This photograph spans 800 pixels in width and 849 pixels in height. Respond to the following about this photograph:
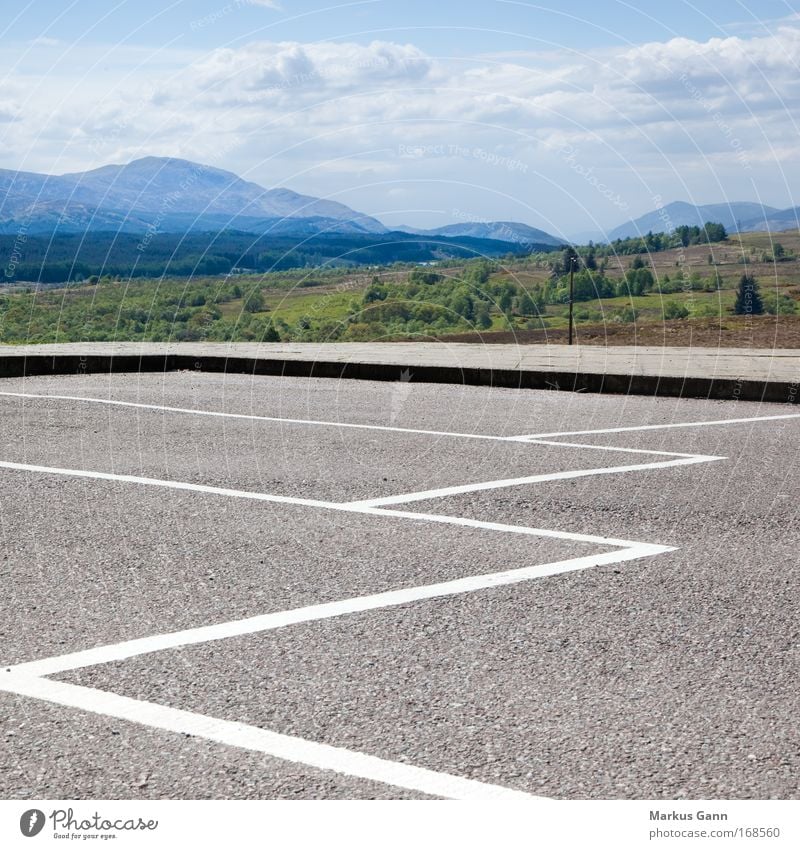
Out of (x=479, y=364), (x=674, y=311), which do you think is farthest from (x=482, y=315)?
(x=674, y=311)

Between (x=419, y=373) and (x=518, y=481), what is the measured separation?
8246 mm

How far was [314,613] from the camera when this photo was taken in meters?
5.82

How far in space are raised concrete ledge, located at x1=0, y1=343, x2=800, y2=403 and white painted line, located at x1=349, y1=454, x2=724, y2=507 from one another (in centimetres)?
511

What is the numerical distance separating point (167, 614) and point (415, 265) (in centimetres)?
1637

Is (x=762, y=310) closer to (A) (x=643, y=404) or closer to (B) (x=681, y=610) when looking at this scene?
(A) (x=643, y=404)

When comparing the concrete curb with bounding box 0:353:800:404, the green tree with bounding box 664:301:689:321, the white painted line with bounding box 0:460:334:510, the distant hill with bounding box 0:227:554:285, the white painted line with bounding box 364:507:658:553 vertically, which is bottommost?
the white painted line with bounding box 364:507:658:553

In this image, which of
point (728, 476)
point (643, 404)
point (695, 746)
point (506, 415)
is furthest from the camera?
point (643, 404)

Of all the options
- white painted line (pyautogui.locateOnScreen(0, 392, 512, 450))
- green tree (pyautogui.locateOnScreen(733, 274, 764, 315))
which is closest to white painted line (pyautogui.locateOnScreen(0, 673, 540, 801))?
white painted line (pyautogui.locateOnScreen(0, 392, 512, 450))

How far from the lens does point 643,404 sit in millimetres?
14820

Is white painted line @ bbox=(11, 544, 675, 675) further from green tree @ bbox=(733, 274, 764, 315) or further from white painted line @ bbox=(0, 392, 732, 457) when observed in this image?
green tree @ bbox=(733, 274, 764, 315)

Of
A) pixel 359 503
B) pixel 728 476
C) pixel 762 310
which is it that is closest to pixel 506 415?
pixel 728 476

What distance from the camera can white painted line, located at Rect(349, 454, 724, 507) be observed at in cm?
876

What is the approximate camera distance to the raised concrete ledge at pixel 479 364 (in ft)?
51.5

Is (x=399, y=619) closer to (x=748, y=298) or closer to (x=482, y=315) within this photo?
(x=482, y=315)
